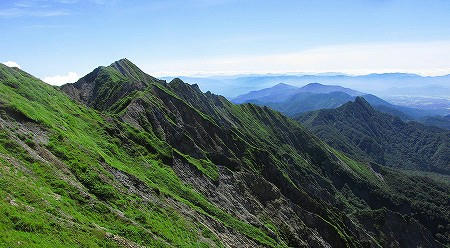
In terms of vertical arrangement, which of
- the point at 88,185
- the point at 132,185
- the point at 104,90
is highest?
the point at 104,90

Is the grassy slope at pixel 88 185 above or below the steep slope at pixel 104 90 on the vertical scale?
below

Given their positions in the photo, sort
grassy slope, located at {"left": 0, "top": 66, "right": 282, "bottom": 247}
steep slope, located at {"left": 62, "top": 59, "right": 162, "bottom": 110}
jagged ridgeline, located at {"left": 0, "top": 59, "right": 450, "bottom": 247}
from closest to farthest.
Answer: grassy slope, located at {"left": 0, "top": 66, "right": 282, "bottom": 247}
jagged ridgeline, located at {"left": 0, "top": 59, "right": 450, "bottom": 247}
steep slope, located at {"left": 62, "top": 59, "right": 162, "bottom": 110}

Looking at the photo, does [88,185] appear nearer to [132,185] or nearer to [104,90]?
[132,185]

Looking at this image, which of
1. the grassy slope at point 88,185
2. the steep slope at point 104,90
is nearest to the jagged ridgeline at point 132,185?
the grassy slope at point 88,185

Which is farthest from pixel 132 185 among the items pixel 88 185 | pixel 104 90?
pixel 104 90

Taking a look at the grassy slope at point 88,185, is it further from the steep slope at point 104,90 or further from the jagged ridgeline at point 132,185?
the steep slope at point 104,90

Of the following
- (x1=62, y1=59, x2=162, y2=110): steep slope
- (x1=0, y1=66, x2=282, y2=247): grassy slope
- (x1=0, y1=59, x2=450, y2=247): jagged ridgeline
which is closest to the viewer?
(x1=0, y1=66, x2=282, y2=247): grassy slope

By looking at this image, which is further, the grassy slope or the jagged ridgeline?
the jagged ridgeline

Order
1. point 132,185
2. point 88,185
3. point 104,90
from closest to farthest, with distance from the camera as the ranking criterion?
point 88,185 → point 132,185 → point 104,90

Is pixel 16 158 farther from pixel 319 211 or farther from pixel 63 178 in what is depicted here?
pixel 319 211

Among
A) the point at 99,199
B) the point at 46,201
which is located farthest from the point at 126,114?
the point at 46,201

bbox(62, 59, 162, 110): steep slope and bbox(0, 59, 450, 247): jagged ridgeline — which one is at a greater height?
bbox(62, 59, 162, 110): steep slope

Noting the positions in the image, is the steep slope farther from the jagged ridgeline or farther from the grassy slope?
the grassy slope

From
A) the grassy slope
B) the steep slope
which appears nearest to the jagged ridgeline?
the grassy slope
